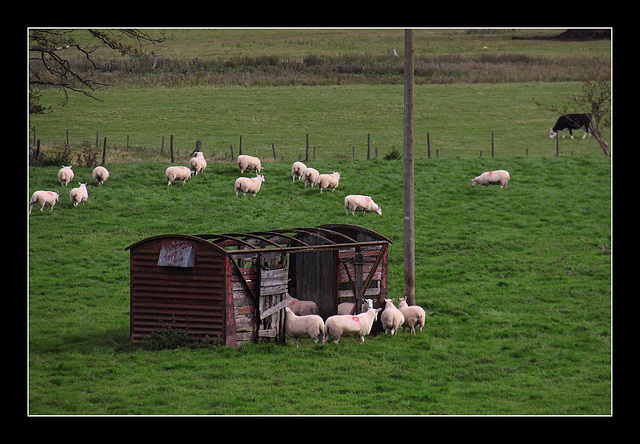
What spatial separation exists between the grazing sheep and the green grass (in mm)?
528

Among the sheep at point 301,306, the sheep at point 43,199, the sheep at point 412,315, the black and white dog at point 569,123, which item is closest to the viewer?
the sheep at point 301,306

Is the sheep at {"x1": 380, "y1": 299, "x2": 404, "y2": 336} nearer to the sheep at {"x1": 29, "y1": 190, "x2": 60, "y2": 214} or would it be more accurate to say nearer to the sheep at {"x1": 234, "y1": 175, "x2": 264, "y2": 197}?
the sheep at {"x1": 234, "y1": 175, "x2": 264, "y2": 197}

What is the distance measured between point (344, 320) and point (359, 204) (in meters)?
13.8

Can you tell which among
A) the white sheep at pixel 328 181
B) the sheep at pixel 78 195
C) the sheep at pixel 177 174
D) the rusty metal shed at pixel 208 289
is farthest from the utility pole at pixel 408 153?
the sheep at pixel 177 174

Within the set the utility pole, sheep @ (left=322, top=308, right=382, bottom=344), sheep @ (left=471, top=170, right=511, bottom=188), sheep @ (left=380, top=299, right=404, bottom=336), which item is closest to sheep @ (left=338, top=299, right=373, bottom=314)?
sheep @ (left=380, top=299, right=404, bottom=336)

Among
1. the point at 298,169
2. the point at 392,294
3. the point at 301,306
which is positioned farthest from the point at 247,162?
the point at 301,306

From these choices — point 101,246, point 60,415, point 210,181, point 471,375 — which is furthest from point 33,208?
point 471,375

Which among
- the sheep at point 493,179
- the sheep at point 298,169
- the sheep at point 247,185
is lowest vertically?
the sheep at point 247,185

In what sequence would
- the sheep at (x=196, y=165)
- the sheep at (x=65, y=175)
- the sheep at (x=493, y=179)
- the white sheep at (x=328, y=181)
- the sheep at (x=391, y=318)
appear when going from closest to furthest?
the sheep at (x=391, y=318)
the sheep at (x=65, y=175)
the white sheep at (x=328, y=181)
the sheep at (x=196, y=165)
the sheep at (x=493, y=179)

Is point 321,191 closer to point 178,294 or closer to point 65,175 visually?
point 65,175

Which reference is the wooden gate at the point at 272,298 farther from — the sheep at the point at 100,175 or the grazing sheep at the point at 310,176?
the sheep at the point at 100,175

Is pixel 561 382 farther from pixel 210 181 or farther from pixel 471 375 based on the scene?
pixel 210 181

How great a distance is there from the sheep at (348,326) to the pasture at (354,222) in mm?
330

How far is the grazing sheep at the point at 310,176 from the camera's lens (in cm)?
3647
